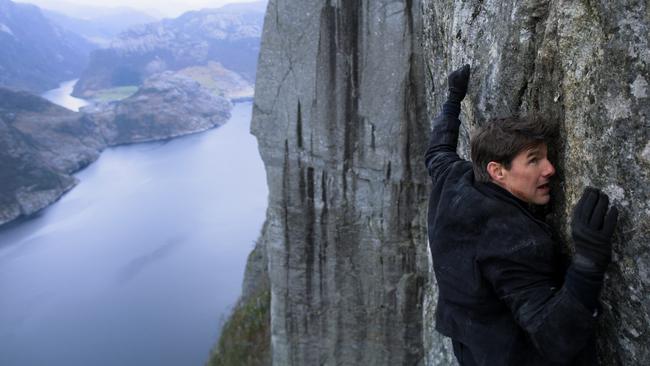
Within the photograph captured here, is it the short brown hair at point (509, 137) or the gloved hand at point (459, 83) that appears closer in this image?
the short brown hair at point (509, 137)

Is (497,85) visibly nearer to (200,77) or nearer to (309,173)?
(309,173)

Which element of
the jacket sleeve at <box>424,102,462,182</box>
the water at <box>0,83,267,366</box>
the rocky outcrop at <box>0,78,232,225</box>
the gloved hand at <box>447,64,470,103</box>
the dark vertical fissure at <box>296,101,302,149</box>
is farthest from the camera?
the rocky outcrop at <box>0,78,232,225</box>

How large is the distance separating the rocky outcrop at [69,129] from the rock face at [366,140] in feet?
108

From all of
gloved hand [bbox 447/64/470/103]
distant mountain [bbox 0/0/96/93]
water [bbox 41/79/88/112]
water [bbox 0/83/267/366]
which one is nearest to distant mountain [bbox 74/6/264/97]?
water [bbox 41/79/88/112]

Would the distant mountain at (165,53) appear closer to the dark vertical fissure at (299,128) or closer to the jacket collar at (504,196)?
the dark vertical fissure at (299,128)

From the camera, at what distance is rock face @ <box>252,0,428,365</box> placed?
19.7 feet

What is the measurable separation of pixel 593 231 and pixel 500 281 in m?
0.39

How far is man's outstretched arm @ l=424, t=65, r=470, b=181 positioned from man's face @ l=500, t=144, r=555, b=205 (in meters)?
0.43

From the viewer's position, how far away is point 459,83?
2945mm

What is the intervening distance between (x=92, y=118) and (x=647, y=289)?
61.1 metres

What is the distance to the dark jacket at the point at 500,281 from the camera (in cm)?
189

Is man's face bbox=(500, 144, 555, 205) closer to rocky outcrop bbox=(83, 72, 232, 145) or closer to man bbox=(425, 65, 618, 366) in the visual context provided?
man bbox=(425, 65, 618, 366)

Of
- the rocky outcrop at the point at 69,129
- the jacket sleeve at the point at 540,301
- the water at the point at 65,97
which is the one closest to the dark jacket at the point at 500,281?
the jacket sleeve at the point at 540,301

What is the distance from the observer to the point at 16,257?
2536 cm
